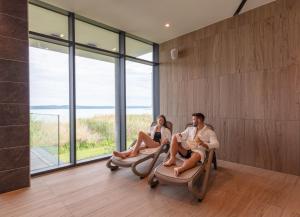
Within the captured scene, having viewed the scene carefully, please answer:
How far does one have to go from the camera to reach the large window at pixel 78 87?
3574mm

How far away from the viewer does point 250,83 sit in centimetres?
389

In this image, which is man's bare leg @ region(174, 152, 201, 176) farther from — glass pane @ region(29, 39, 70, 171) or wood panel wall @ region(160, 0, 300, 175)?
glass pane @ region(29, 39, 70, 171)

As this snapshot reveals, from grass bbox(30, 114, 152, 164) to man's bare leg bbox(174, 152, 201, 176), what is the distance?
7.99 ft

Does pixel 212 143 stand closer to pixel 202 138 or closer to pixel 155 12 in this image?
pixel 202 138

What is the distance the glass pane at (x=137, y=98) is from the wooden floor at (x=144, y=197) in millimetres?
1892

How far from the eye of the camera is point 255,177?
10.8 feet

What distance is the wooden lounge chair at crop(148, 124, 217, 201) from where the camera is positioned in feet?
8.04

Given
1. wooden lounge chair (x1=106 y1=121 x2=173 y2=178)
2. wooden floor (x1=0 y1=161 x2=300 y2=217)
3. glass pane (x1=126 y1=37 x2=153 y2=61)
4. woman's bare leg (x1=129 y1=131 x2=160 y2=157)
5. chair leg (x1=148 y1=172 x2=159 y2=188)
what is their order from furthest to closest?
glass pane (x1=126 y1=37 x2=153 y2=61), woman's bare leg (x1=129 y1=131 x2=160 y2=157), wooden lounge chair (x1=106 y1=121 x2=173 y2=178), chair leg (x1=148 y1=172 x2=159 y2=188), wooden floor (x1=0 y1=161 x2=300 y2=217)

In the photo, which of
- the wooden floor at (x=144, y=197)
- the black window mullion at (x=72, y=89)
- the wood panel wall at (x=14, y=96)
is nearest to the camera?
the wooden floor at (x=144, y=197)

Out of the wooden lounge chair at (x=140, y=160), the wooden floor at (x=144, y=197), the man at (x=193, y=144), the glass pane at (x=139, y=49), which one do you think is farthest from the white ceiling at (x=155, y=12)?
the wooden floor at (x=144, y=197)

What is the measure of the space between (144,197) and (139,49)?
4.00m

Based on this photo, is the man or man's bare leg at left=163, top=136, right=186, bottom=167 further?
man's bare leg at left=163, top=136, right=186, bottom=167

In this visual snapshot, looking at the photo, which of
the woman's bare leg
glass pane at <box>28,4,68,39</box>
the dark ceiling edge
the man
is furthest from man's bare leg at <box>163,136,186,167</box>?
glass pane at <box>28,4,68,39</box>

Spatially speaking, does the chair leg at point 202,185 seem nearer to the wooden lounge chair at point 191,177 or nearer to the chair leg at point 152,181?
the wooden lounge chair at point 191,177
